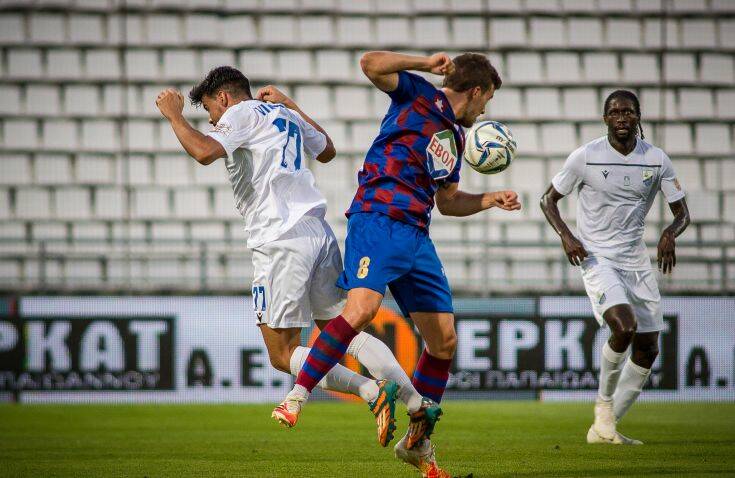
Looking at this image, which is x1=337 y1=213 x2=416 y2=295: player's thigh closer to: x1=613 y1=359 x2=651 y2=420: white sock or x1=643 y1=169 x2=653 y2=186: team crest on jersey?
x1=643 y1=169 x2=653 y2=186: team crest on jersey

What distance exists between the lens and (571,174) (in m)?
7.27

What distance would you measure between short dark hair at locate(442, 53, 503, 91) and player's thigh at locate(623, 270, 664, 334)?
253 cm

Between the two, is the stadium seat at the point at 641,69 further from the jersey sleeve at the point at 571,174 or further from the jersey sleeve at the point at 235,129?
the jersey sleeve at the point at 235,129

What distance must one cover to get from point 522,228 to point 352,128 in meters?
2.81

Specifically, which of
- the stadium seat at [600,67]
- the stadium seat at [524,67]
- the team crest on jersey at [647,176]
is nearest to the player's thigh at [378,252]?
the team crest on jersey at [647,176]

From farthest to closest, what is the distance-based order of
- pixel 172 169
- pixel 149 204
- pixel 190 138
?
pixel 172 169 → pixel 149 204 → pixel 190 138

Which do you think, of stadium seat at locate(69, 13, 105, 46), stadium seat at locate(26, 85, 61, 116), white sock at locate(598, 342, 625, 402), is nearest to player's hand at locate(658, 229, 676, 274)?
white sock at locate(598, 342, 625, 402)

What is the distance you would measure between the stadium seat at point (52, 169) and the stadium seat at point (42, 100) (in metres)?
0.71

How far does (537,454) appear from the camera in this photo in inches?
245

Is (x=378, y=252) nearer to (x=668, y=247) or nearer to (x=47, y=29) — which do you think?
(x=668, y=247)

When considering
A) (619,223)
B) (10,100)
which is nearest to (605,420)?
(619,223)

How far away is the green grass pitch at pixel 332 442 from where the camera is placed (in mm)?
5520

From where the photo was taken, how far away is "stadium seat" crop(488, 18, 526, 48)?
15.5m

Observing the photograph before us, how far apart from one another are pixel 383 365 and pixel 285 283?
67 cm
